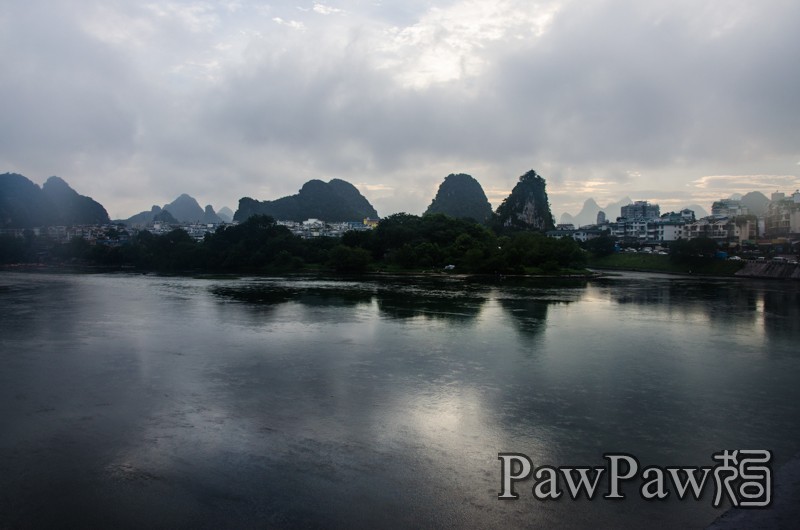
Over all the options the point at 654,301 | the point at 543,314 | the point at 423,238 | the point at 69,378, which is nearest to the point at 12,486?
the point at 69,378

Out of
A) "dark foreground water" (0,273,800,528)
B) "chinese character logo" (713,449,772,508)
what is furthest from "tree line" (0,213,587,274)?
"chinese character logo" (713,449,772,508)

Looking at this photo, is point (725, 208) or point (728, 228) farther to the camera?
point (725, 208)

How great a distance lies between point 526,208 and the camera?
94500 mm

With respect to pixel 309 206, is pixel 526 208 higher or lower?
lower

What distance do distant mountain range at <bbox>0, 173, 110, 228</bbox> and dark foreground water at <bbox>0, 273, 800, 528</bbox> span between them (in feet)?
364

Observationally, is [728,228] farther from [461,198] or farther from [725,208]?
[461,198]

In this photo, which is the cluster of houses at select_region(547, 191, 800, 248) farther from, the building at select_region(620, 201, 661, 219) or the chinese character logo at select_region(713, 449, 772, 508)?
the chinese character logo at select_region(713, 449, 772, 508)

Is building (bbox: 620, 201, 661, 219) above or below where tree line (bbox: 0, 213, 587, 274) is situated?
above

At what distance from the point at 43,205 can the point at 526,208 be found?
10344 cm

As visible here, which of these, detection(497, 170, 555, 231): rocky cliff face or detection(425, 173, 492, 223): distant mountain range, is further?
detection(425, 173, 492, 223): distant mountain range

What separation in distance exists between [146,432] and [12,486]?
5.68 feet

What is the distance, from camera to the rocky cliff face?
3688 inches

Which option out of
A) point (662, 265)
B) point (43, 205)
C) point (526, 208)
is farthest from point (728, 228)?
point (43, 205)

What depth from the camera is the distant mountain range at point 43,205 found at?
4225 inches
